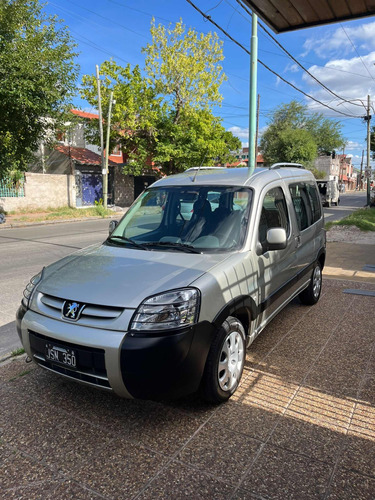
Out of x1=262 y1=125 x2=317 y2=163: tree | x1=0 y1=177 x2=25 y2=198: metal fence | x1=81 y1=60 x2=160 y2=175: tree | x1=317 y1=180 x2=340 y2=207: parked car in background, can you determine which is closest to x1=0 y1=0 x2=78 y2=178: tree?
x1=0 y1=177 x2=25 y2=198: metal fence

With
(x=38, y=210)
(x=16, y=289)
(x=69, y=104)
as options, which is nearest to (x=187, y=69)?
(x=69, y=104)

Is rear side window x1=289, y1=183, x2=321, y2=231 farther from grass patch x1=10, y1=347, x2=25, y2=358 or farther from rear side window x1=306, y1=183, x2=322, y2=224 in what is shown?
grass patch x1=10, y1=347, x2=25, y2=358

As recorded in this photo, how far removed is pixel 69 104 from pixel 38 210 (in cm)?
708

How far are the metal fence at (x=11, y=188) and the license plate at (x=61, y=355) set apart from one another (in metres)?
19.4

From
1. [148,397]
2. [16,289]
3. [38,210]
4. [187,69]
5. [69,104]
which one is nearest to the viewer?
[148,397]

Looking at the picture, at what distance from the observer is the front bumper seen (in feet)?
7.95

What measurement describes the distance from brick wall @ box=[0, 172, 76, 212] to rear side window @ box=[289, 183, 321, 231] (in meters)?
Result: 18.9

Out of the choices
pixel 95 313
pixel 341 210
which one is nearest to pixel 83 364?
pixel 95 313

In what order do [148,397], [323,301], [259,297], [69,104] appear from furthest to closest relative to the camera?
[69,104]
[323,301]
[259,297]
[148,397]

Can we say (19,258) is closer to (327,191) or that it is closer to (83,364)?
(83,364)

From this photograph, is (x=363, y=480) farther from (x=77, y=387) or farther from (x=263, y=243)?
(x=77, y=387)

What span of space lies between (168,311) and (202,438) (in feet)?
2.97

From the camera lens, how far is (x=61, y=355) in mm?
2637

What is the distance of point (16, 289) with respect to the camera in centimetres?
643
